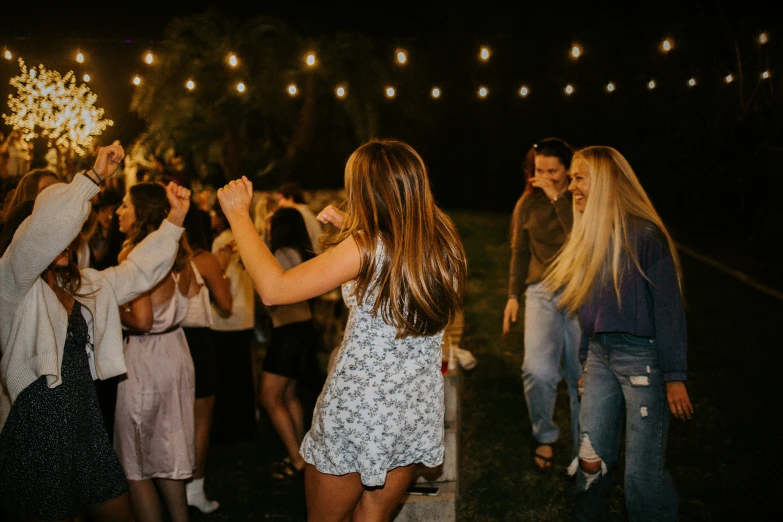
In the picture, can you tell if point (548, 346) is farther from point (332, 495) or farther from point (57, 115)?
point (57, 115)

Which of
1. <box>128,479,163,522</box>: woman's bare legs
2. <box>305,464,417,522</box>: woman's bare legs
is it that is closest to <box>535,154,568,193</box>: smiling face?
<box>305,464,417,522</box>: woman's bare legs

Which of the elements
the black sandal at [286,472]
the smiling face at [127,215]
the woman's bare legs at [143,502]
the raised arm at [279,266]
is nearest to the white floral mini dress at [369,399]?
the raised arm at [279,266]

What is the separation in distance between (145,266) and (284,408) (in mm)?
1878

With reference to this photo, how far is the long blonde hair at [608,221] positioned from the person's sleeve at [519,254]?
1.55 m

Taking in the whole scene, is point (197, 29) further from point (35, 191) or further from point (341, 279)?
point (341, 279)

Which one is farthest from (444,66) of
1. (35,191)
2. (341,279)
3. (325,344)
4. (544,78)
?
(341,279)

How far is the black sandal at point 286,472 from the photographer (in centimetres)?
487

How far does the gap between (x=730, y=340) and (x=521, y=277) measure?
4.09 metres

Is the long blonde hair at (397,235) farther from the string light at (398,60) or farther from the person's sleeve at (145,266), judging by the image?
the string light at (398,60)

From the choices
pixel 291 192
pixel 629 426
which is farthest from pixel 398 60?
pixel 629 426

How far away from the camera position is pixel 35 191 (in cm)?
370

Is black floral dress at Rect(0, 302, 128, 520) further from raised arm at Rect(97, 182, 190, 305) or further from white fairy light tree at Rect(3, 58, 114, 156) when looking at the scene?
white fairy light tree at Rect(3, 58, 114, 156)

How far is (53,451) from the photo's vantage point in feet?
8.76

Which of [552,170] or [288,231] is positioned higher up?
[552,170]
